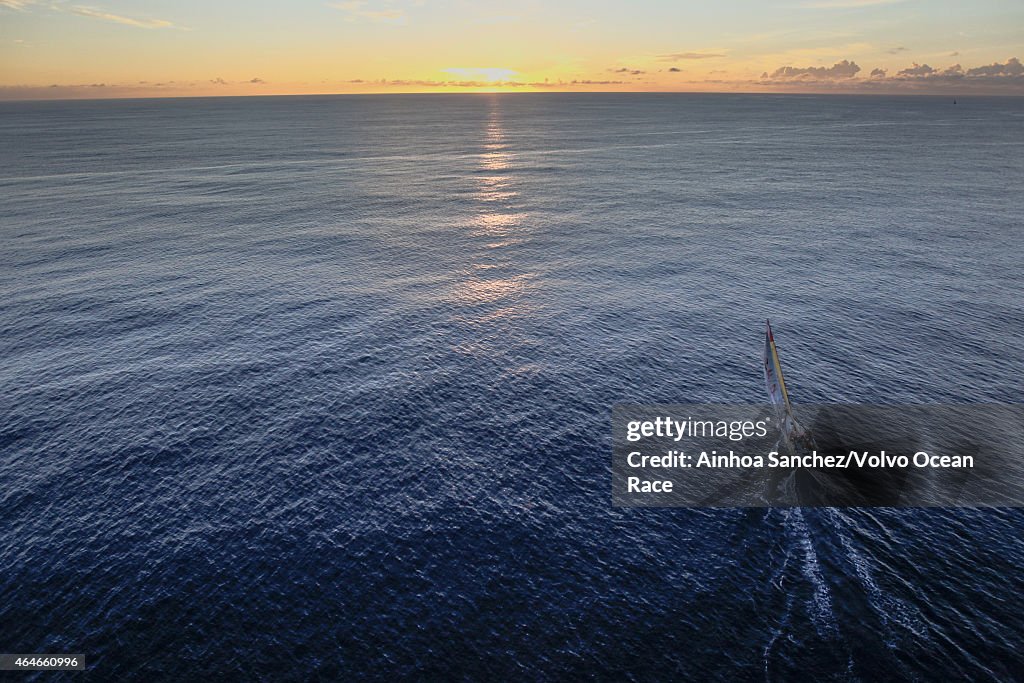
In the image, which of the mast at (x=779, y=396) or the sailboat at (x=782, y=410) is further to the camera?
the mast at (x=779, y=396)

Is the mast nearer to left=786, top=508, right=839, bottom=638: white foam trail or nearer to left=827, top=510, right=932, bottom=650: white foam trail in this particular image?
left=786, top=508, right=839, bottom=638: white foam trail

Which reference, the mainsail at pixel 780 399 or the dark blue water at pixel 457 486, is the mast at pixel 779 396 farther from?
the dark blue water at pixel 457 486

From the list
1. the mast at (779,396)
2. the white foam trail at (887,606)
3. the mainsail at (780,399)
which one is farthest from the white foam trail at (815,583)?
the mast at (779,396)

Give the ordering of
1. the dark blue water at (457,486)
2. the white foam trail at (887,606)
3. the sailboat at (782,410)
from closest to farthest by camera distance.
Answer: the white foam trail at (887,606)
the dark blue water at (457,486)
the sailboat at (782,410)

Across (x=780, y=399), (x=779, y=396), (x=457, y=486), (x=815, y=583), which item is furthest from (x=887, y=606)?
(x=457, y=486)

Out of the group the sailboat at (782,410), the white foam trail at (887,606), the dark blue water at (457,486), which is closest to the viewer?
the white foam trail at (887,606)

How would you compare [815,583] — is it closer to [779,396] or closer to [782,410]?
[782,410]

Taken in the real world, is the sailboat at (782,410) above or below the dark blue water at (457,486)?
above

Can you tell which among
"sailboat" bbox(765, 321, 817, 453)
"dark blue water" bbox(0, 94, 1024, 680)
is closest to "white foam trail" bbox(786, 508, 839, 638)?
"dark blue water" bbox(0, 94, 1024, 680)
